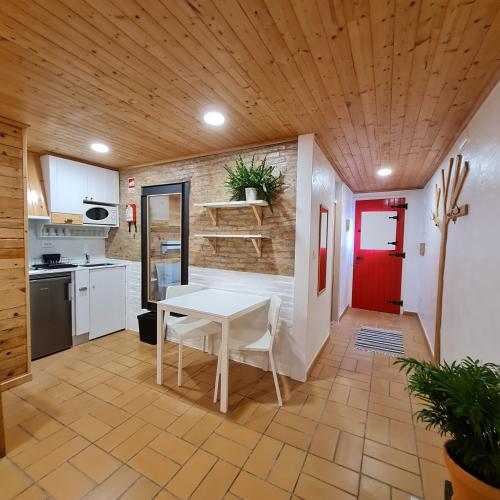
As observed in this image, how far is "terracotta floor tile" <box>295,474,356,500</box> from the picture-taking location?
142cm

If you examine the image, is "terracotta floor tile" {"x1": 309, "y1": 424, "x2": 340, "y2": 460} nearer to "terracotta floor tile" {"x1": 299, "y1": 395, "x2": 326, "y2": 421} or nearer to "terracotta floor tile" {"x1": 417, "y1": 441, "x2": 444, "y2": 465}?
"terracotta floor tile" {"x1": 299, "y1": 395, "x2": 326, "y2": 421}

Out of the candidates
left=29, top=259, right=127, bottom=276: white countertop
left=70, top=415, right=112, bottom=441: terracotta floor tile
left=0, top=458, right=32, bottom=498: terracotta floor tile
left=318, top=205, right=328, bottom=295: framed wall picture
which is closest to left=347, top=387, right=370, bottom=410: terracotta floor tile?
left=318, top=205, right=328, bottom=295: framed wall picture

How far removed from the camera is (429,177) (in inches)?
154

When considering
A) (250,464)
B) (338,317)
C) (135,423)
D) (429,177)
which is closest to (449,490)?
(250,464)

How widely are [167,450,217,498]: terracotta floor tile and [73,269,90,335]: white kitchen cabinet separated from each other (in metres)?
2.36

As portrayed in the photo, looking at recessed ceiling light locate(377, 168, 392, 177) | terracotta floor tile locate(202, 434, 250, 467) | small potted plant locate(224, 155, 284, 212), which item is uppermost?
recessed ceiling light locate(377, 168, 392, 177)

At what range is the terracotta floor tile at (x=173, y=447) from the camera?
1663 millimetres

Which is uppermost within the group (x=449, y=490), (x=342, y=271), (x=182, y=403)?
(x=342, y=271)

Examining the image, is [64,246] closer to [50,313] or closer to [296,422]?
[50,313]

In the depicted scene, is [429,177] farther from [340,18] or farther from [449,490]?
[449,490]

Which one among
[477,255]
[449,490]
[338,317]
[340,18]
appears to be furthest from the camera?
[338,317]

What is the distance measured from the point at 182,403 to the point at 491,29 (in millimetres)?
2924

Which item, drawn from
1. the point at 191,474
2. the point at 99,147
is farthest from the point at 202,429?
the point at 99,147

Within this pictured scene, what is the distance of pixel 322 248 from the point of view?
310 cm
